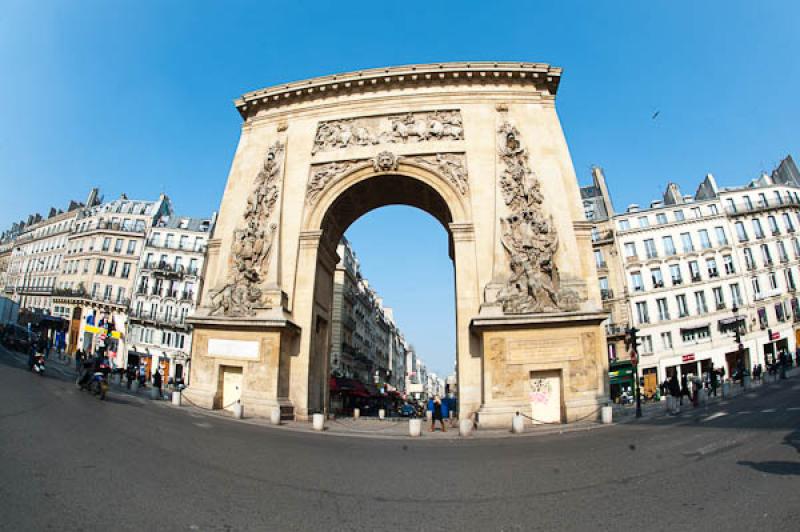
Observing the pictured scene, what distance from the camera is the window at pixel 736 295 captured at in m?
36.2

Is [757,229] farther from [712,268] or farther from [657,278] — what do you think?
[657,278]

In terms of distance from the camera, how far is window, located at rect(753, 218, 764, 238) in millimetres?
38062

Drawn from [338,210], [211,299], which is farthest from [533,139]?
[211,299]

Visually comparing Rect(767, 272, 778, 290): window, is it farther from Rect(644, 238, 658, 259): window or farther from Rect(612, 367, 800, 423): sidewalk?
Rect(644, 238, 658, 259): window

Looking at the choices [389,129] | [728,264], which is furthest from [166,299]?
[728,264]

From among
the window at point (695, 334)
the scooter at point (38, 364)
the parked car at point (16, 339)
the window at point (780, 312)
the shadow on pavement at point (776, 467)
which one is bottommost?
the shadow on pavement at point (776, 467)

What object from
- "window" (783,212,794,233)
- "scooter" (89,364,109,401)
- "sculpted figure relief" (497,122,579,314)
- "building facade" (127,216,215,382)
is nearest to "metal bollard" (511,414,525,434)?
"sculpted figure relief" (497,122,579,314)

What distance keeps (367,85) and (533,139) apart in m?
8.68

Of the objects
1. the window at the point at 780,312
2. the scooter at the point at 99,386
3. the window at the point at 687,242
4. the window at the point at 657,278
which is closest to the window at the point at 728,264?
the window at the point at 687,242

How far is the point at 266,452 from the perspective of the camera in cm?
826

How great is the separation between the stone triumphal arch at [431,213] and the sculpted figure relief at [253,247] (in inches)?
2.7

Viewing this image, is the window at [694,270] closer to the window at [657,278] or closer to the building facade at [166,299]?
the window at [657,278]

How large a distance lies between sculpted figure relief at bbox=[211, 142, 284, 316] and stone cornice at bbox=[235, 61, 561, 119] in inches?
128

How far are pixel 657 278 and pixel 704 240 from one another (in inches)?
212
